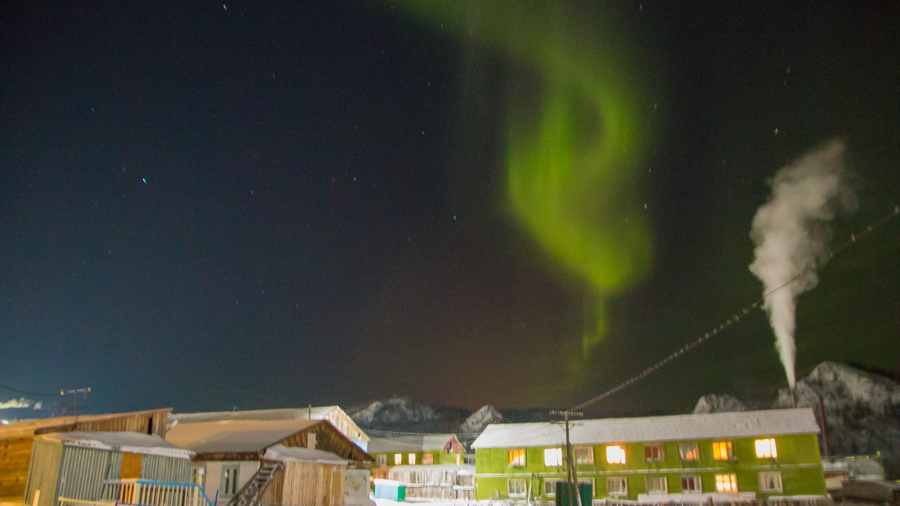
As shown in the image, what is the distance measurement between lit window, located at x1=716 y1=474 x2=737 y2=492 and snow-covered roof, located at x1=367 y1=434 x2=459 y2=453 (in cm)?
3458

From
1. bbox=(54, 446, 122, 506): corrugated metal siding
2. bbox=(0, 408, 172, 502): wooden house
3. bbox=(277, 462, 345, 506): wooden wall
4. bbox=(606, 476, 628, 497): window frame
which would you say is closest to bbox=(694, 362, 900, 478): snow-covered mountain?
bbox=(606, 476, 628, 497): window frame

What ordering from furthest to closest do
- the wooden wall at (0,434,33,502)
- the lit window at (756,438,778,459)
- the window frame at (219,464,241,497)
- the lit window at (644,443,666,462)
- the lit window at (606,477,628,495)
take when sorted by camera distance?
the lit window at (644,443,666,462), the lit window at (606,477,628,495), the lit window at (756,438,778,459), the window frame at (219,464,241,497), the wooden wall at (0,434,33,502)

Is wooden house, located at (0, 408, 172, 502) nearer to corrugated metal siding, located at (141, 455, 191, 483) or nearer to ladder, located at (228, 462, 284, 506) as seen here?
corrugated metal siding, located at (141, 455, 191, 483)

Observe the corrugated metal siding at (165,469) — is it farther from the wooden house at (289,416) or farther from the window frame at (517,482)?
the wooden house at (289,416)

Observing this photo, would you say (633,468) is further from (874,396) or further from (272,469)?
(874,396)

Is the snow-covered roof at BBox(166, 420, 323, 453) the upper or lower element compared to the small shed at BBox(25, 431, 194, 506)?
upper

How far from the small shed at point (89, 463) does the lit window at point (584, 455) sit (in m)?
37.7

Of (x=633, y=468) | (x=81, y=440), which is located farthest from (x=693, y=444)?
(x=81, y=440)

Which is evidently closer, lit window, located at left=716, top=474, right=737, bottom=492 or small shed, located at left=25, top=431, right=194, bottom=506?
small shed, located at left=25, top=431, right=194, bottom=506

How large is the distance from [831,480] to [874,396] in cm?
10773

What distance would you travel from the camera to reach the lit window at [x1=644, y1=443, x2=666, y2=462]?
174ft

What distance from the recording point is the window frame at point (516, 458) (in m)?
56.8

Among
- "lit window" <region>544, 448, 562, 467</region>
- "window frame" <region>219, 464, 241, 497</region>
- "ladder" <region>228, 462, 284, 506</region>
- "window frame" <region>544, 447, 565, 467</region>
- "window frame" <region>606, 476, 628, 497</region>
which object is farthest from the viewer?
"lit window" <region>544, 448, 562, 467</region>

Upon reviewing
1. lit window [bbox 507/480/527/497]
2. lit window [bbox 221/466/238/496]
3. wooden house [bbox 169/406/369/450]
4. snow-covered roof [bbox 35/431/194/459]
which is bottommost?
lit window [bbox 507/480/527/497]
